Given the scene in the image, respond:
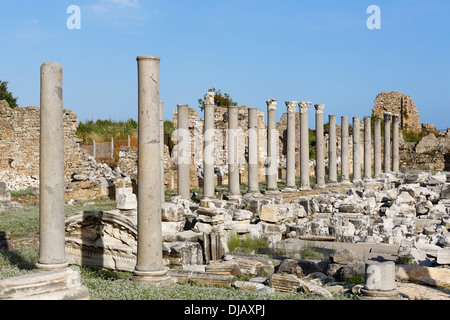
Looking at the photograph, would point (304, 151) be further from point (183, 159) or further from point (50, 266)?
point (50, 266)

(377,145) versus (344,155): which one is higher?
(377,145)

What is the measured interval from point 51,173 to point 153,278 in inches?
87.6

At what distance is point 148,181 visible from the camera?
29.6 feet

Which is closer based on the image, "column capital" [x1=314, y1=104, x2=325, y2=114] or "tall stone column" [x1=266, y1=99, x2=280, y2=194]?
"tall stone column" [x1=266, y1=99, x2=280, y2=194]

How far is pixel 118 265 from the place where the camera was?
1136cm

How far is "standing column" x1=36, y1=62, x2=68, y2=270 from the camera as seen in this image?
29.9 feet

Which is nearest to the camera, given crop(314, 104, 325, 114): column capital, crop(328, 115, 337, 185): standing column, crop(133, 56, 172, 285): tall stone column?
crop(133, 56, 172, 285): tall stone column

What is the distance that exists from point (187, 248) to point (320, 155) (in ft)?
54.0

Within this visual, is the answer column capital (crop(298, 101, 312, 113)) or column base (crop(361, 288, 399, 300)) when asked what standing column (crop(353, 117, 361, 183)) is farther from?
column base (crop(361, 288, 399, 300))

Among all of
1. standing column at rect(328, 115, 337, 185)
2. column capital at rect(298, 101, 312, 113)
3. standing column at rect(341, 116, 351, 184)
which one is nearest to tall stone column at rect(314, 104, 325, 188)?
standing column at rect(328, 115, 337, 185)

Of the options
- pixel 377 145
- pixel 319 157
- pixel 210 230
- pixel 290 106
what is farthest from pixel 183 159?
pixel 377 145

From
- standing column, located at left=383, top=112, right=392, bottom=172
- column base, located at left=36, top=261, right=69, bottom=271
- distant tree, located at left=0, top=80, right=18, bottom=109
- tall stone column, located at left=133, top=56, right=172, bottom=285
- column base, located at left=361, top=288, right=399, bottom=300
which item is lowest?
column base, located at left=361, top=288, right=399, bottom=300

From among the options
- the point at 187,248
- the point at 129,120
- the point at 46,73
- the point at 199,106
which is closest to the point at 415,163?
the point at 199,106

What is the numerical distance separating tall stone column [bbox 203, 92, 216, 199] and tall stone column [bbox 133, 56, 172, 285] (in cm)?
1106
